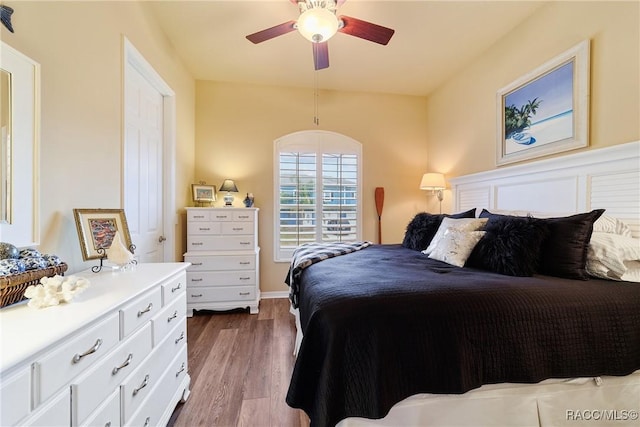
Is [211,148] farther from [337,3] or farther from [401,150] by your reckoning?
[401,150]

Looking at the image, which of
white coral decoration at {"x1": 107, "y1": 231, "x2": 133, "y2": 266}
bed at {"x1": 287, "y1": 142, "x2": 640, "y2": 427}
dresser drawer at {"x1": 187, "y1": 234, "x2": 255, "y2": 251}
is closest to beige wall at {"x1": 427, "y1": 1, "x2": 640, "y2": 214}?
bed at {"x1": 287, "y1": 142, "x2": 640, "y2": 427}

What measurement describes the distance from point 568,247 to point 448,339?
1039 mm

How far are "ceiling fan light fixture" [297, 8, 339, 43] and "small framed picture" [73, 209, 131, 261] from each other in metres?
1.74

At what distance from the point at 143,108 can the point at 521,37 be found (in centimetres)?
354

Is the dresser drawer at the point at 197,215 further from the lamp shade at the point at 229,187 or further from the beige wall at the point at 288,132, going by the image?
the beige wall at the point at 288,132

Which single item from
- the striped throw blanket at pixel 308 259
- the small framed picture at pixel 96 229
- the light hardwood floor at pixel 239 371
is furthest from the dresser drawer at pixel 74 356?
the striped throw blanket at pixel 308 259

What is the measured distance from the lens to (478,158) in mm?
3082

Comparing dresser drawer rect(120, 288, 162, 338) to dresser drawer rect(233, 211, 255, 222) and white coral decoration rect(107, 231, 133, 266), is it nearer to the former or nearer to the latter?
white coral decoration rect(107, 231, 133, 266)

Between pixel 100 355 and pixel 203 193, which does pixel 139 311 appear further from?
pixel 203 193

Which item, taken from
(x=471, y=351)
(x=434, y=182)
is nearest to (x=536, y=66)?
(x=434, y=182)

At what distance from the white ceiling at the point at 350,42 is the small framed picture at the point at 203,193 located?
1.44m

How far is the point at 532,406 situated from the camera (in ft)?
4.13

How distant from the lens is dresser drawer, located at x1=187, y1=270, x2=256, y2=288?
3.01 meters

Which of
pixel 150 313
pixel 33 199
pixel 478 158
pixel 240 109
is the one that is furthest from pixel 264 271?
pixel 478 158
